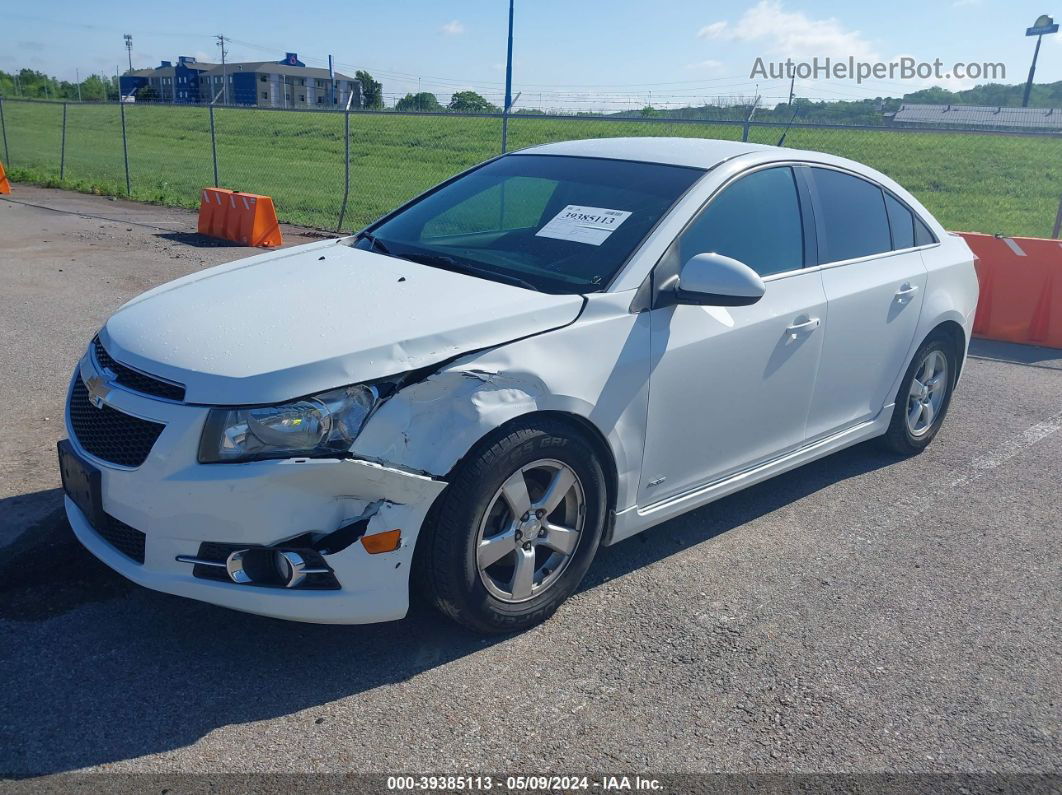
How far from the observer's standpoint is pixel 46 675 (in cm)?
305

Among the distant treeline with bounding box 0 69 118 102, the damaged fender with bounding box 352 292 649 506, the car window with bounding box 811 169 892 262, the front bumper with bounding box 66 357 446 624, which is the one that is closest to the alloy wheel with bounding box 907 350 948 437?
the car window with bounding box 811 169 892 262

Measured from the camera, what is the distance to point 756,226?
419cm

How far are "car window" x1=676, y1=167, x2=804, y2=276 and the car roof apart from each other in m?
0.18

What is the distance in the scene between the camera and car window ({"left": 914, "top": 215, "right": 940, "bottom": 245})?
5211 millimetres

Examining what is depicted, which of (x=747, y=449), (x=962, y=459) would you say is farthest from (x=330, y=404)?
(x=962, y=459)

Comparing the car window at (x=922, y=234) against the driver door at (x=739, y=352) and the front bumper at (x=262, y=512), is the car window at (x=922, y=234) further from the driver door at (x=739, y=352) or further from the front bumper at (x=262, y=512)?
the front bumper at (x=262, y=512)

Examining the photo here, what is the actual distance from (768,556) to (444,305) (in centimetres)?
190

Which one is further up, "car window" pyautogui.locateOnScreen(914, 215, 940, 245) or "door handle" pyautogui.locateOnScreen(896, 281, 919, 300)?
"car window" pyautogui.locateOnScreen(914, 215, 940, 245)

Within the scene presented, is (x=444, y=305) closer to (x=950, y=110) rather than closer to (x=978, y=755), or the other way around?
(x=978, y=755)

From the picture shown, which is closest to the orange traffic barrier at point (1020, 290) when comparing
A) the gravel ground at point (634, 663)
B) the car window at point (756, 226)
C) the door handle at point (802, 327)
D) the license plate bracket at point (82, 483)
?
the gravel ground at point (634, 663)

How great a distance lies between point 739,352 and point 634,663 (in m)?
1.39

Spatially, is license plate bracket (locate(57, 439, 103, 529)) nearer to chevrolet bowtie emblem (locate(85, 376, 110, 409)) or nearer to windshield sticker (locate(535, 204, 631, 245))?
chevrolet bowtie emblem (locate(85, 376, 110, 409))

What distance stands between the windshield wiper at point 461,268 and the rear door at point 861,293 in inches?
62.6

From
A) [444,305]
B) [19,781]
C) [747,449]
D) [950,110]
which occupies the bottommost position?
[19,781]
